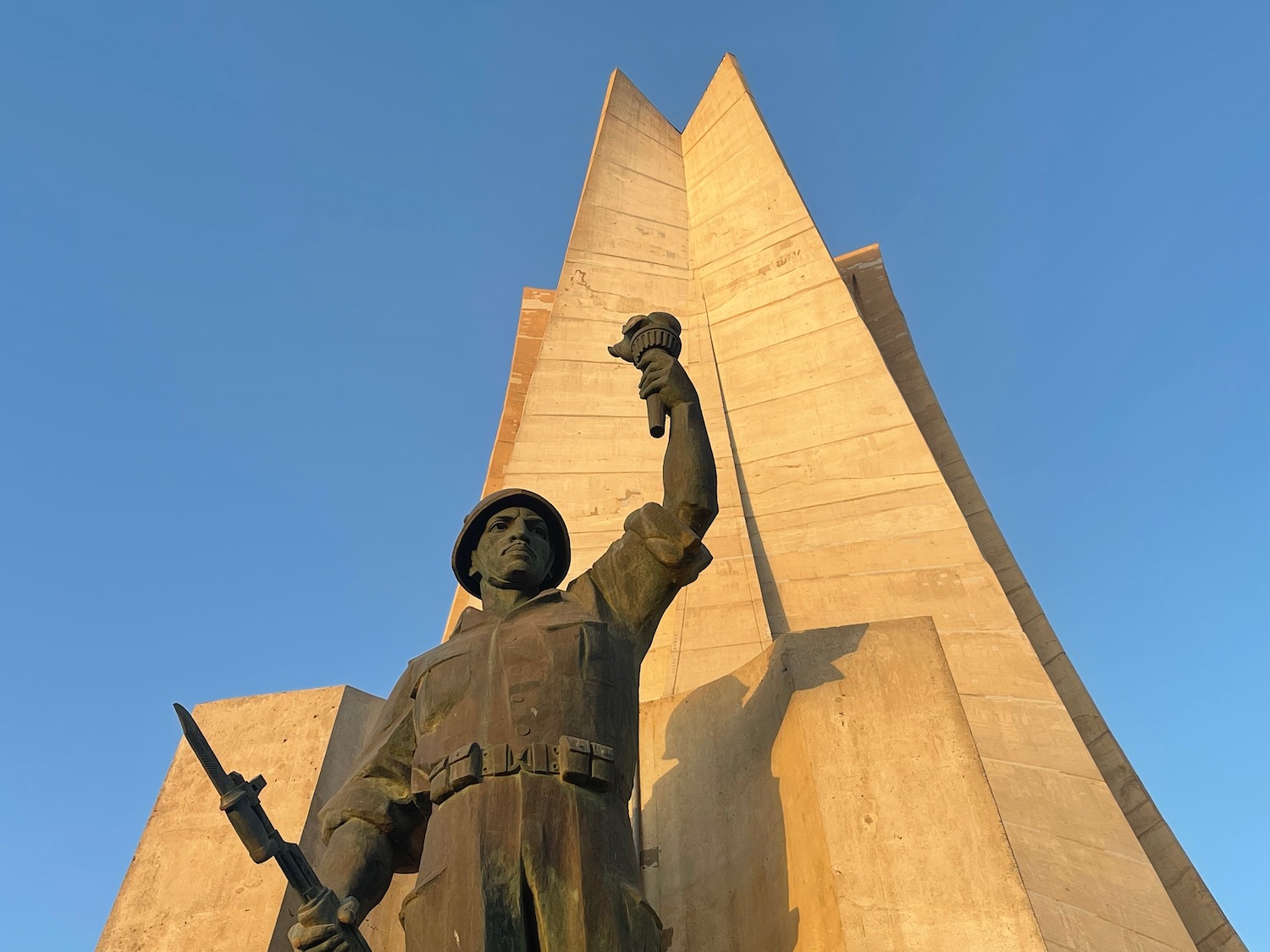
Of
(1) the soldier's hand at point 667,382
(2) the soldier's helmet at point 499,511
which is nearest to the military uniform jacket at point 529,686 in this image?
(2) the soldier's helmet at point 499,511

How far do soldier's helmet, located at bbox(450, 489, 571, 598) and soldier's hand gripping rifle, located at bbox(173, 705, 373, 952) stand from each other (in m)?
1.52

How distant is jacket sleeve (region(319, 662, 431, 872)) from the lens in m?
3.69

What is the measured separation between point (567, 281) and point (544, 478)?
11.0ft

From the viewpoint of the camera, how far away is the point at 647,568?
4055mm

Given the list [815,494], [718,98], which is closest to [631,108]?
[718,98]

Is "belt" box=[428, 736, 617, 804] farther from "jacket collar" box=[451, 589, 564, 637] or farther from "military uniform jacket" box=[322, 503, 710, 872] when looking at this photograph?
"jacket collar" box=[451, 589, 564, 637]

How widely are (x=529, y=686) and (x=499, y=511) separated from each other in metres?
1.07

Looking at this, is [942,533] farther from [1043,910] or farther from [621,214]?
[621,214]

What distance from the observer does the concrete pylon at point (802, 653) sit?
13.1ft

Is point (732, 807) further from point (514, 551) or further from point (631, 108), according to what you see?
point (631, 108)

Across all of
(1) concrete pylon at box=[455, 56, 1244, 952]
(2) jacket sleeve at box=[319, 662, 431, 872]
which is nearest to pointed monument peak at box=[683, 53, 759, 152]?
(1) concrete pylon at box=[455, 56, 1244, 952]

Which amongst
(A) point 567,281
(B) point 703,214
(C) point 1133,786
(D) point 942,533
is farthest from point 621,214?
(C) point 1133,786

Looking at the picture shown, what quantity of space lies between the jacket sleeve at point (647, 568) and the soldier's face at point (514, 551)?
26 centimetres

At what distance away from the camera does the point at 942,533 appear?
7656 millimetres
